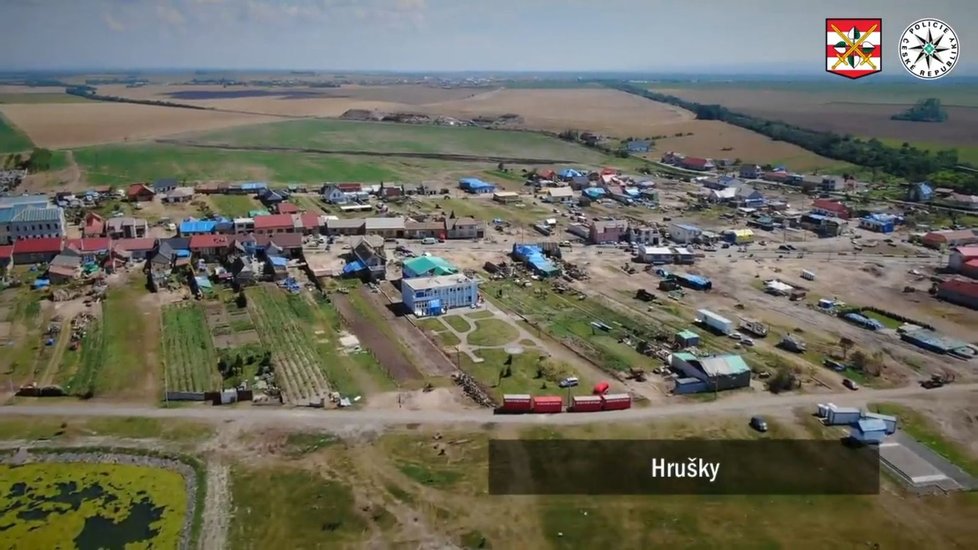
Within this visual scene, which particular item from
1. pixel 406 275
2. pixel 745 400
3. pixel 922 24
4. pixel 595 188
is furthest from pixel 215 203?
pixel 922 24

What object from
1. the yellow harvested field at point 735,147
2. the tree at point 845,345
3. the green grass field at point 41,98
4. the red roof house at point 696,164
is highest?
the green grass field at point 41,98

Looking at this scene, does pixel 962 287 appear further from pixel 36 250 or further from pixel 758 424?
pixel 36 250

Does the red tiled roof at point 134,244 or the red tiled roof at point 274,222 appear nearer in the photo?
the red tiled roof at point 134,244

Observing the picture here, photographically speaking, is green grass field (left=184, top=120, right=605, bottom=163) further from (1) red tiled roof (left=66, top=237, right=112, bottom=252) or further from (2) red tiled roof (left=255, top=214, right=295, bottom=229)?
(1) red tiled roof (left=66, top=237, right=112, bottom=252)

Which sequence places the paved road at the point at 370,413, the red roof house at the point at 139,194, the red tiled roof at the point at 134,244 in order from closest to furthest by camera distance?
the paved road at the point at 370,413
the red tiled roof at the point at 134,244
the red roof house at the point at 139,194

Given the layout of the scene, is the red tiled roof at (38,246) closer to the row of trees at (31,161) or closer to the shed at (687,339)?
the row of trees at (31,161)

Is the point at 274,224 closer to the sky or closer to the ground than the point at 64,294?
closer to the sky

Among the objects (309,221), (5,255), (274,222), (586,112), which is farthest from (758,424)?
(586,112)

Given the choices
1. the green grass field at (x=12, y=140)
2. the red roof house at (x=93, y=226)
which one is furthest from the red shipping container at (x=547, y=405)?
the green grass field at (x=12, y=140)

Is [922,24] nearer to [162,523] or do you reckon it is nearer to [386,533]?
[386,533]
